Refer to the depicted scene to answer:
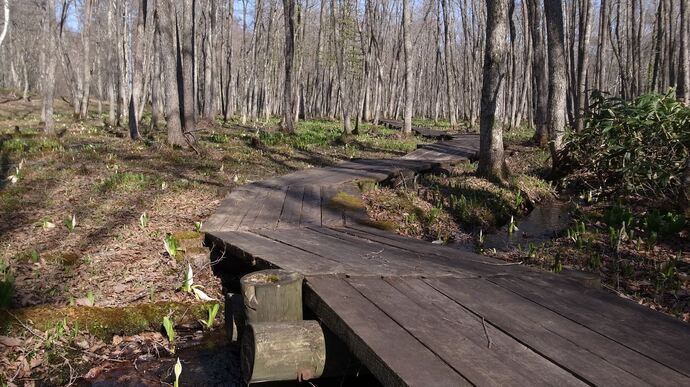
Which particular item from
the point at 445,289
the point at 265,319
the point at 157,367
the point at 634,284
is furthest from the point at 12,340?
the point at 634,284

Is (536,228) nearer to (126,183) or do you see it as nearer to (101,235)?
(101,235)

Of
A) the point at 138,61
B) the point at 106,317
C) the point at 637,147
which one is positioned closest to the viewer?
the point at 106,317

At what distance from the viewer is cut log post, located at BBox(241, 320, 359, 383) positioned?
114 inches

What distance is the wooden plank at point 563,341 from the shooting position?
2.14 metres

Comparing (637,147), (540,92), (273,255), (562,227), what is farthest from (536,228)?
(540,92)

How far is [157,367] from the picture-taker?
12.6ft

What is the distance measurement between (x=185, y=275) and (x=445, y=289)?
313 centimetres

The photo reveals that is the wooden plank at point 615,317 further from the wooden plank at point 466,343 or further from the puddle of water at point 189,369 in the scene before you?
the puddle of water at point 189,369

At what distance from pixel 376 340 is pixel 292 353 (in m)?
0.75

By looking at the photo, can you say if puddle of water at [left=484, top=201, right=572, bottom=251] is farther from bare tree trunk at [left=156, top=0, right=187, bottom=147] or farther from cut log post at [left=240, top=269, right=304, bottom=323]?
bare tree trunk at [left=156, top=0, right=187, bottom=147]

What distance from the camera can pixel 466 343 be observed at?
2471 millimetres

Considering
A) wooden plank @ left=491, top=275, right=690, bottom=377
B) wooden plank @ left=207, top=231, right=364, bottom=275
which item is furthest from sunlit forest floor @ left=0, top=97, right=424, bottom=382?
wooden plank @ left=491, top=275, right=690, bottom=377

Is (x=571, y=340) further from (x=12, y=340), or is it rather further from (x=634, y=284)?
(x=12, y=340)

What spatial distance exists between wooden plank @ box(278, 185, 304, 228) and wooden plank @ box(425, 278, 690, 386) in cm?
333
